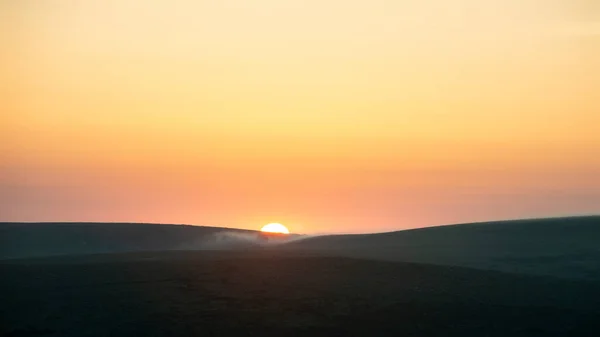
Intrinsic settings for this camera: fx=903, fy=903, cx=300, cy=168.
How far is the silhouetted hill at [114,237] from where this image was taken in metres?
58.2

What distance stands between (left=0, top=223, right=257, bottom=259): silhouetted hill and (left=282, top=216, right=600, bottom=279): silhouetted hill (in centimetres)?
873

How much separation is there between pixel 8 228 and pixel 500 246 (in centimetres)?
3633

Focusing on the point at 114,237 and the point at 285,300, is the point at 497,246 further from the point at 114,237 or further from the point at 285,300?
the point at 114,237

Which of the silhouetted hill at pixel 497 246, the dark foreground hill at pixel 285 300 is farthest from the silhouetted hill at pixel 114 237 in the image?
the dark foreground hill at pixel 285 300

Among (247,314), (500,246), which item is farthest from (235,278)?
(500,246)

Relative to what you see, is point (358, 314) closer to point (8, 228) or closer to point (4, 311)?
point (4, 311)

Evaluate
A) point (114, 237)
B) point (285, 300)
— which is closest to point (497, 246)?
point (285, 300)

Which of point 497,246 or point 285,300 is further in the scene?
point 497,246

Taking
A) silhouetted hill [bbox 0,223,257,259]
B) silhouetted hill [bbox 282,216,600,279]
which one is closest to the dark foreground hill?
silhouetted hill [bbox 282,216,600,279]

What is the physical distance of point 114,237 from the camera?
205 ft

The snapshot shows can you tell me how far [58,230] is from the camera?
64.2m

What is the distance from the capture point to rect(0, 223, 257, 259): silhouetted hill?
191 ft

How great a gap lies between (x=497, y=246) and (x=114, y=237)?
1142 inches

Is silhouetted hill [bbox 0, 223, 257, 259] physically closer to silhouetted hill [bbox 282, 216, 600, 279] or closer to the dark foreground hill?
silhouetted hill [bbox 282, 216, 600, 279]
